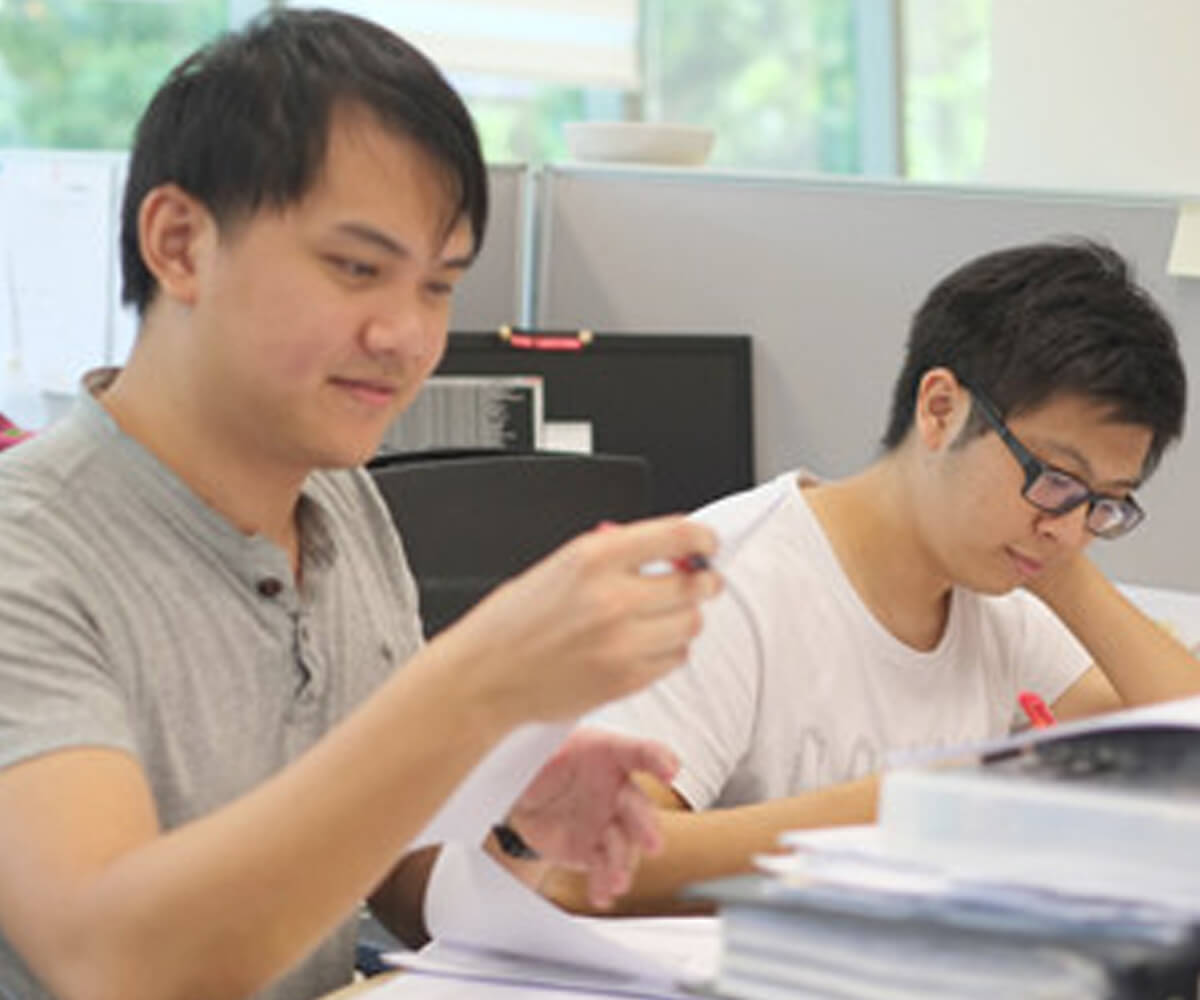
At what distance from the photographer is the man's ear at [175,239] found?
3.97 feet

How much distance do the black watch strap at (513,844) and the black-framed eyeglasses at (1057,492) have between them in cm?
59

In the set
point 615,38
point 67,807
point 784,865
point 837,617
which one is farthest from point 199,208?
point 615,38

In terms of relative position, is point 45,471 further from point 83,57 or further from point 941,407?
point 83,57

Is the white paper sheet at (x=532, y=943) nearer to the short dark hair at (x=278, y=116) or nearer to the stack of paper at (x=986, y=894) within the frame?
the stack of paper at (x=986, y=894)

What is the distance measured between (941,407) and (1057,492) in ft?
0.42

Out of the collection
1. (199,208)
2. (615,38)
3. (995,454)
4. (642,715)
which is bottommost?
(642,715)

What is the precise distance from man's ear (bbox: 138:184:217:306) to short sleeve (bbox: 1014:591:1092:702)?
0.95 metres

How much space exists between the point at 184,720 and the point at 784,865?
43 centimetres

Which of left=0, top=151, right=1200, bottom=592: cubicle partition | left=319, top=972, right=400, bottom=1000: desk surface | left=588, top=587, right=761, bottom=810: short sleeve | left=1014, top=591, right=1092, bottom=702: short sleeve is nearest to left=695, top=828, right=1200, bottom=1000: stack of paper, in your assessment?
left=319, top=972, right=400, bottom=1000: desk surface

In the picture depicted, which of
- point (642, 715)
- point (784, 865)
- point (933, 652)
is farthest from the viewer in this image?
point (933, 652)

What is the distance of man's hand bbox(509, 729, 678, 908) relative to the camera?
Answer: 1238 mm

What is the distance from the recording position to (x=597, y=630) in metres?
0.93

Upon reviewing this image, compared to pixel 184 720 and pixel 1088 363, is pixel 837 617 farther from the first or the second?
pixel 184 720

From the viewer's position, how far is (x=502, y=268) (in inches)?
123
